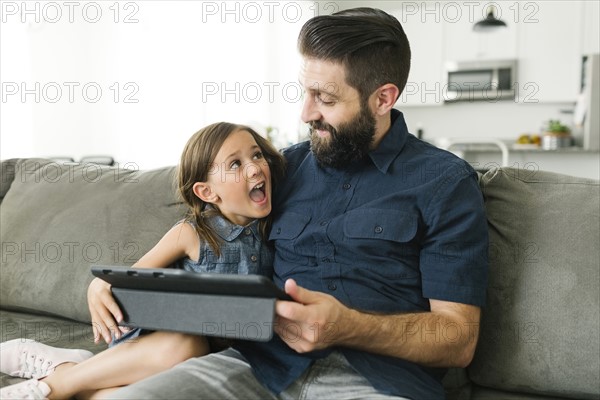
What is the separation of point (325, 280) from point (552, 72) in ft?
19.5

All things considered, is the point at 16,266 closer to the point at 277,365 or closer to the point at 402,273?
the point at 277,365

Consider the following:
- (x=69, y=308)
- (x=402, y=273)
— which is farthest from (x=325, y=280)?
(x=69, y=308)

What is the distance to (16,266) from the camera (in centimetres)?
186

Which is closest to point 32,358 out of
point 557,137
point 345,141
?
point 345,141

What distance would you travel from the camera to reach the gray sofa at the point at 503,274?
125 cm

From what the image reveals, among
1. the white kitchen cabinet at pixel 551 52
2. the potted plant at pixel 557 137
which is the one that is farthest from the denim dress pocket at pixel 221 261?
the white kitchen cabinet at pixel 551 52

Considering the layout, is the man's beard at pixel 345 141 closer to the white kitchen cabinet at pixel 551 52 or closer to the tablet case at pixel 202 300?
the tablet case at pixel 202 300

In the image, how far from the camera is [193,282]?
3.25ft

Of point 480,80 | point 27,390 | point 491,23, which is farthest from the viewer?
point 480,80

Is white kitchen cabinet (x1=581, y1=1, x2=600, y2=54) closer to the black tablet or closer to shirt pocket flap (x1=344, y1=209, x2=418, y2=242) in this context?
shirt pocket flap (x1=344, y1=209, x2=418, y2=242)

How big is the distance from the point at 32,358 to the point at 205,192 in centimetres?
55

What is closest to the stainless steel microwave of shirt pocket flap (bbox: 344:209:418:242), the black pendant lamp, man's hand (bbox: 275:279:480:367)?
the black pendant lamp

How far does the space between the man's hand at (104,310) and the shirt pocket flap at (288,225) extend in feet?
1.29

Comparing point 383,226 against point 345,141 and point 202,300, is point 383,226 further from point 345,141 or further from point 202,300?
point 202,300
